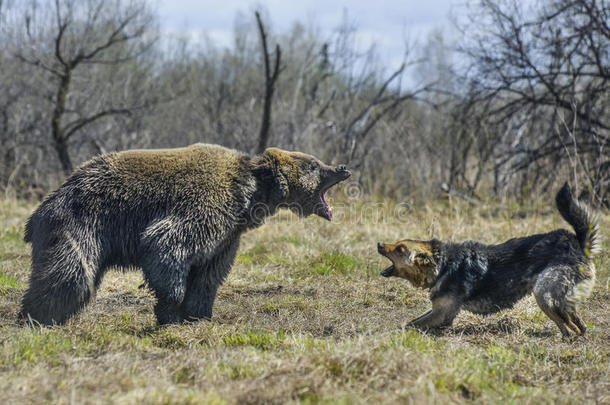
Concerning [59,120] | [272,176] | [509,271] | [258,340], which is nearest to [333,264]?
[272,176]

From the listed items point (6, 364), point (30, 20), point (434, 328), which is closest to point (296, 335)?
point (434, 328)

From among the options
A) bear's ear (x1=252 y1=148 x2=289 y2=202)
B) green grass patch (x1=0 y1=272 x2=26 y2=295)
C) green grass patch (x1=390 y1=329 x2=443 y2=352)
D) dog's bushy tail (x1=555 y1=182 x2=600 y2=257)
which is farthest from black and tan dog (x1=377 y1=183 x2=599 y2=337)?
green grass patch (x1=0 y1=272 x2=26 y2=295)

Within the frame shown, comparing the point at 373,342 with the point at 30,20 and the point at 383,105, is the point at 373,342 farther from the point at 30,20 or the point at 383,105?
the point at 383,105

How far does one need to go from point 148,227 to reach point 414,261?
2.46 metres

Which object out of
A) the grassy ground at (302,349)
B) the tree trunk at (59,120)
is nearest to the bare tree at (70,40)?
the tree trunk at (59,120)

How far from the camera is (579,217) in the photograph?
5453mm

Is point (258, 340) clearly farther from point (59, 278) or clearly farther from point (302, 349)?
point (59, 278)

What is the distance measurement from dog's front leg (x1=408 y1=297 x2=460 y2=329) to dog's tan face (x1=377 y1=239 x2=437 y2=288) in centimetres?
34

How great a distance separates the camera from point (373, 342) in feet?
15.4

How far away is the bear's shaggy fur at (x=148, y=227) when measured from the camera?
5.36 meters

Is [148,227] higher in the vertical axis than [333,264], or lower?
higher

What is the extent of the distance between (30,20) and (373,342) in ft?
46.2

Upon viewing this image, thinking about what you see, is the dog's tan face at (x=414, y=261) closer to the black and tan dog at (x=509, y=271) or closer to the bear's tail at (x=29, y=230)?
the black and tan dog at (x=509, y=271)

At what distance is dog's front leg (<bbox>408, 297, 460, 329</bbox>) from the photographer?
571 centimetres
